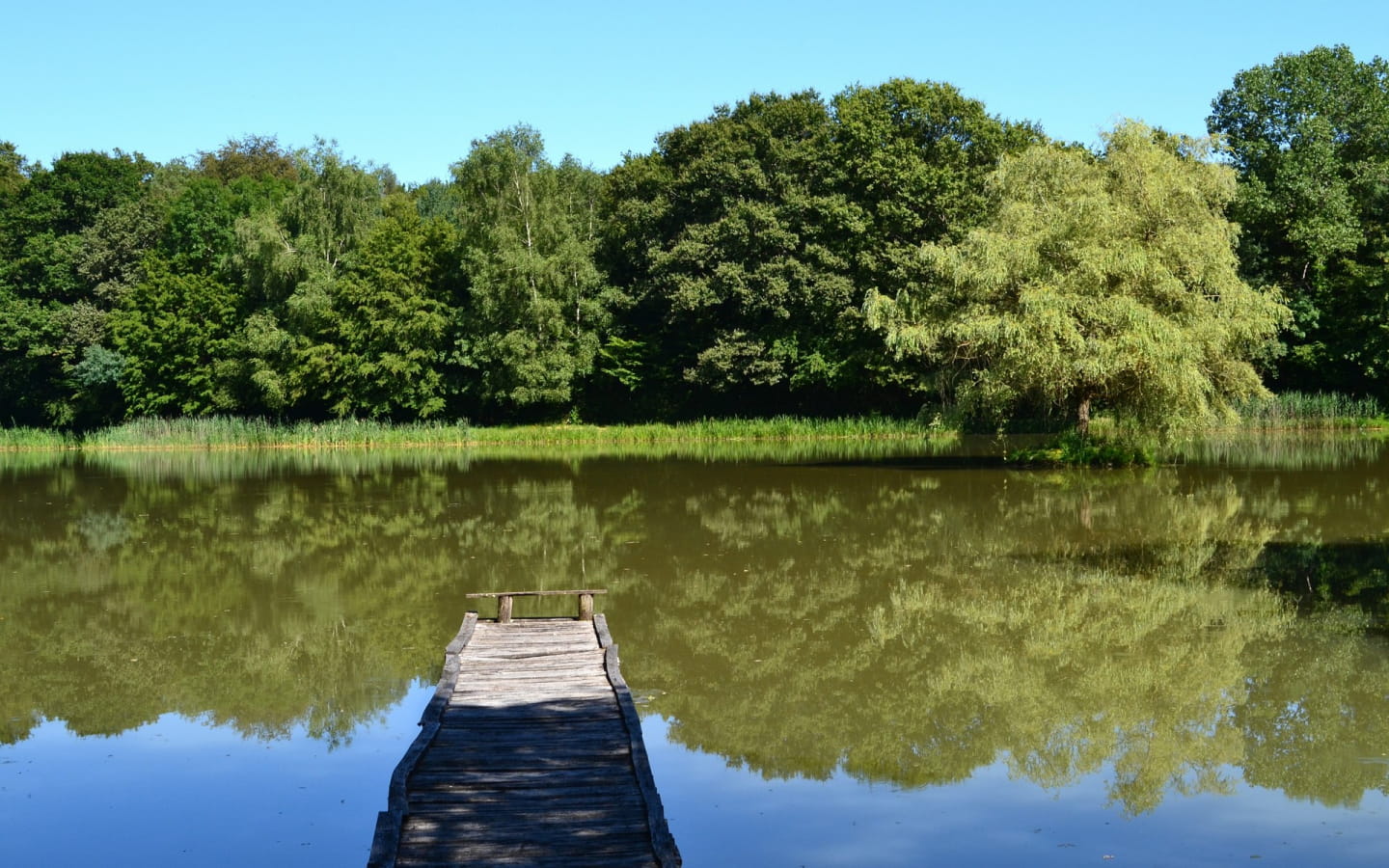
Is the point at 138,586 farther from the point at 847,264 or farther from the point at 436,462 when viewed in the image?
the point at 847,264

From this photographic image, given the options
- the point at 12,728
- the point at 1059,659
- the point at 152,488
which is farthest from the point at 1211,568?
the point at 152,488

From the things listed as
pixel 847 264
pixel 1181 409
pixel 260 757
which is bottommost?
pixel 260 757

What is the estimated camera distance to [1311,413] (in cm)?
3850

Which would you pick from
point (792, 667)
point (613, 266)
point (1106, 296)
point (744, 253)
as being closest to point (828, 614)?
point (792, 667)

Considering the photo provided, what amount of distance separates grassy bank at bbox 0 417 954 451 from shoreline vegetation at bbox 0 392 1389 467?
3 cm

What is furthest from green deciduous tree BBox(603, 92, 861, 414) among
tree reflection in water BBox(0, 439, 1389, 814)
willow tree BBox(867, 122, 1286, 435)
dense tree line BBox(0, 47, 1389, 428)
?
tree reflection in water BBox(0, 439, 1389, 814)

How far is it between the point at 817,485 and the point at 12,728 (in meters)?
17.4

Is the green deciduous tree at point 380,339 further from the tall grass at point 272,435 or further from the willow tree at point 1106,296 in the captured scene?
the willow tree at point 1106,296

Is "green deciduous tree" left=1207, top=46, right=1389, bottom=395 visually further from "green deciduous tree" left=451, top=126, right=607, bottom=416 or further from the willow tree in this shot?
"green deciduous tree" left=451, top=126, right=607, bottom=416

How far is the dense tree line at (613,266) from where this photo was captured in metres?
40.3

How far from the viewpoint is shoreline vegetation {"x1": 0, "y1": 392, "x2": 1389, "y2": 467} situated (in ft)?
126

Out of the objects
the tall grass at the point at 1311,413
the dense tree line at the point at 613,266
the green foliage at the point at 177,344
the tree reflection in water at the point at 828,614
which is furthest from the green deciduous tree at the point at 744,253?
the tree reflection in water at the point at 828,614

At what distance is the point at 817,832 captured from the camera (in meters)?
6.91

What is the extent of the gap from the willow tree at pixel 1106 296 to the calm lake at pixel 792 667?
3303 millimetres
